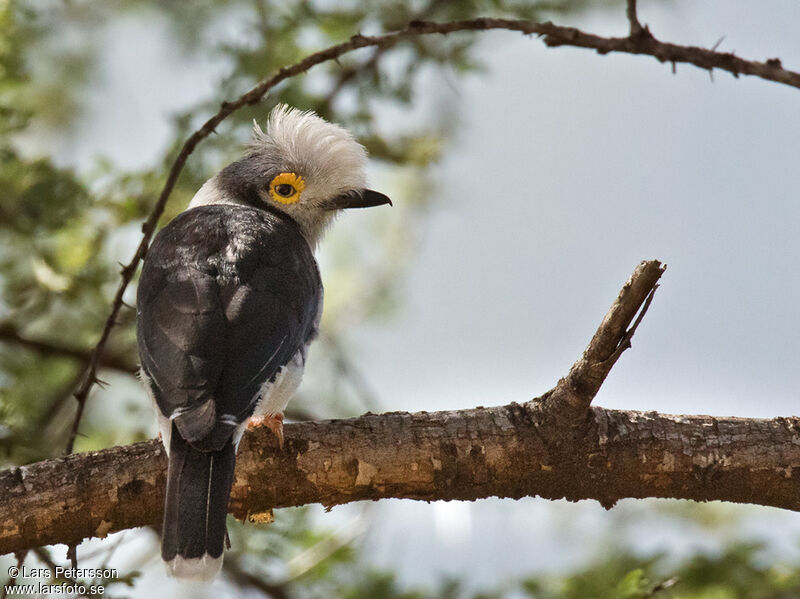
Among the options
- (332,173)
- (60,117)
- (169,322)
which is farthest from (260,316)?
(60,117)

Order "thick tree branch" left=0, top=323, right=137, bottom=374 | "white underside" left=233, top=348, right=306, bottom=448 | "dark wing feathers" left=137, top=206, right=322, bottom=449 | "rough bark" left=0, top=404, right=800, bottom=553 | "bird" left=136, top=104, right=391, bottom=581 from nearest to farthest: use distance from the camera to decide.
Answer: "bird" left=136, top=104, right=391, bottom=581 → "dark wing feathers" left=137, top=206, right=322, bottom=449 → "rough bark" left=0, top=404, right=800, bottom=553 → "white underside" left=233, top=348, right=306, bottom=448 → "thick tree branch" left=0, top=323, right=137, bottom=374

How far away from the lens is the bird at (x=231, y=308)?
3619 millimetres

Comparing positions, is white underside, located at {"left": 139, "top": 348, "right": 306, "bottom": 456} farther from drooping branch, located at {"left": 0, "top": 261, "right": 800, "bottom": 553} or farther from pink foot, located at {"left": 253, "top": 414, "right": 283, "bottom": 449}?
drooping branch, located at {"left": 0, "top": 261, "right": 800, "bottom": 553}

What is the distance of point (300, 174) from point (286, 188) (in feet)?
0.39

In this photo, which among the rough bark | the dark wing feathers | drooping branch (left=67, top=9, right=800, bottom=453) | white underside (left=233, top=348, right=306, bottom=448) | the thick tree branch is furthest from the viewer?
the thick tree branch

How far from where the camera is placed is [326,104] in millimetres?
6562

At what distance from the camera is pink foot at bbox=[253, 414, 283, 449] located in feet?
13.1

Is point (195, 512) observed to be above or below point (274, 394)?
below

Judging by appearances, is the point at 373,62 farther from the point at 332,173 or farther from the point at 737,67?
the point at 737,67

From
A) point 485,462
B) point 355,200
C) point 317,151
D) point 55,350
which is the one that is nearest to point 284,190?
point 317,151

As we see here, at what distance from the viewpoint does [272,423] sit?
13.5 ft

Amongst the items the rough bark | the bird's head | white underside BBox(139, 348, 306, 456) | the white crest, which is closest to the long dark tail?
white underside BBox(139, 348, 306, 456)

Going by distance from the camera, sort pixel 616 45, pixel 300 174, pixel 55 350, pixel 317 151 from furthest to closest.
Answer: pixel 55 350, pixel 300 174, pixel 317 151, pixel 616 45

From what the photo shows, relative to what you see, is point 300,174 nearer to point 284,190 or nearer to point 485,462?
point 284,190
